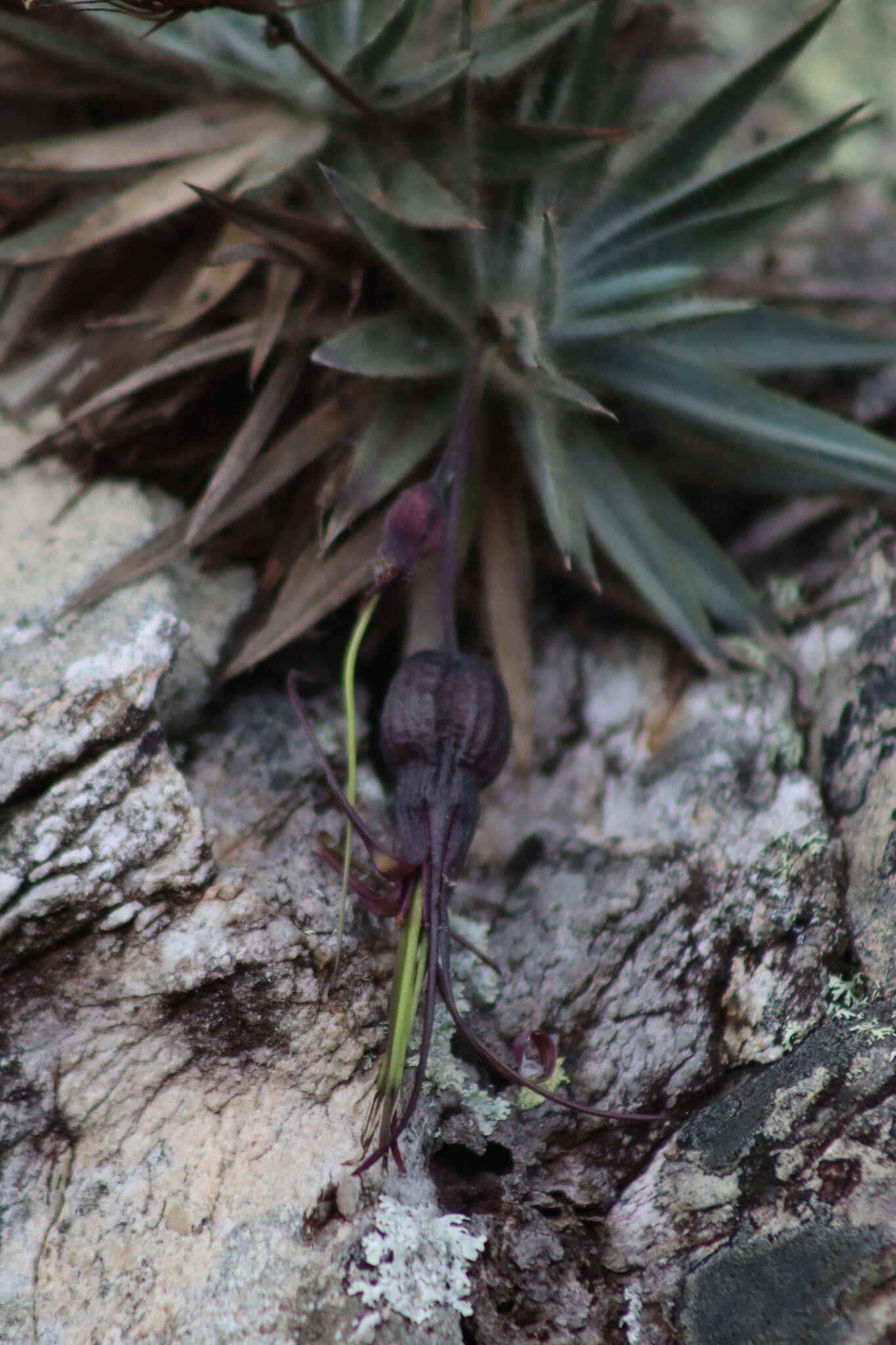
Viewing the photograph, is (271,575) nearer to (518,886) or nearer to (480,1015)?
(518,886)

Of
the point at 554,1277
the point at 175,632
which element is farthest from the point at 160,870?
the point at 554,1277

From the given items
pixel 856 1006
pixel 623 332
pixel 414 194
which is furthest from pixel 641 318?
pixel 856 1006

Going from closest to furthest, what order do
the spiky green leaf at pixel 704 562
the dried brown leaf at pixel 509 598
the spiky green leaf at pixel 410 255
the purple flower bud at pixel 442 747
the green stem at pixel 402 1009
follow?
the green stem at pixel 402 1009
the purple flower bud at pixel 442 747
the spiky green leaf at pixel 410 255
the dried brown leaf at pixel 509 598
the spiky green leaf at pixel 704 562

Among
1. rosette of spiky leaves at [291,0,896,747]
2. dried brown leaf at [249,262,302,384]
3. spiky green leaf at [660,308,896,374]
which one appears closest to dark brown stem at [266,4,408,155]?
rosette of spiky leaves at [291,0,896,747]

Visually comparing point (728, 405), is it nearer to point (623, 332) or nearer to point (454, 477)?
point (623, 332)

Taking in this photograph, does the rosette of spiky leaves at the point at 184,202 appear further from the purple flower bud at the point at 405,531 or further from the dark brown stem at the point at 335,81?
the purple flower bud at the point at 405,531

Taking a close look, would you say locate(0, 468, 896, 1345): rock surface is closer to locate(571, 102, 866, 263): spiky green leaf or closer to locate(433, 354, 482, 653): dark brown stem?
locate(433, 354, 482, 653): dark brown stem

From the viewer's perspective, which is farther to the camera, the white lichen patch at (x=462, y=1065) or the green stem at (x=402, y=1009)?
the white lichen patch at (x=462, y=1065)

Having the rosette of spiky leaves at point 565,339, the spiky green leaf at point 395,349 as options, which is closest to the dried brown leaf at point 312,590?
the rosette of spiky leaves at point 565,339
